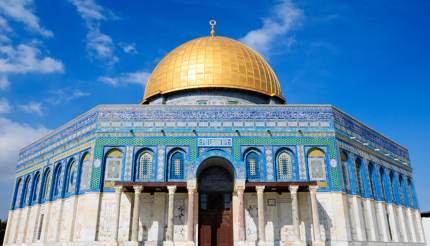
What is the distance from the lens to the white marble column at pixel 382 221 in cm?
1866

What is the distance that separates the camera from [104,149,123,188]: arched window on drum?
16828 millimetres

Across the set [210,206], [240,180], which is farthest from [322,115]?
[210,206]

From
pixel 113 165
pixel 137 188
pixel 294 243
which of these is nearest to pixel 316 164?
pixel 294 243

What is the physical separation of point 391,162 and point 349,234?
7797 mm

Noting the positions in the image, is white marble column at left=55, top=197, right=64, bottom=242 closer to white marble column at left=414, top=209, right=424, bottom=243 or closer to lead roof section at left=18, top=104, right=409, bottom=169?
lead roof section at left=18, top=104, right=409, bottom=169

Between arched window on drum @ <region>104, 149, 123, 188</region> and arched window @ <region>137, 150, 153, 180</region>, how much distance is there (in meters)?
0.90

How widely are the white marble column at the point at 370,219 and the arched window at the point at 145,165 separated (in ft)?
34.2

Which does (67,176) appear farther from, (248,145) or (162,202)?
(248,145)

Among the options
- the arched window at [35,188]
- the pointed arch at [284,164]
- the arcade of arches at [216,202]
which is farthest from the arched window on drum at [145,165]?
the arched window at [35,188]

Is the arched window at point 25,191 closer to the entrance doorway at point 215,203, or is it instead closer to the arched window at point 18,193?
the arched window at point 18,193

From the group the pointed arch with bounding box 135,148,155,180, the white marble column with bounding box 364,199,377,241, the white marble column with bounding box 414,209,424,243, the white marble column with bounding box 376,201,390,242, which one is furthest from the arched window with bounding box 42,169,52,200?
the white marble column with bounding box 414,209,424,243

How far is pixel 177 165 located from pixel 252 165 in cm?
337

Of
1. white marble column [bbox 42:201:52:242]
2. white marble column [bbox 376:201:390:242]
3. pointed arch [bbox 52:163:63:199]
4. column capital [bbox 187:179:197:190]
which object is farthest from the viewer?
pointed arch [bbox 52:163:63:199]

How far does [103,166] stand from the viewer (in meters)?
17.0
